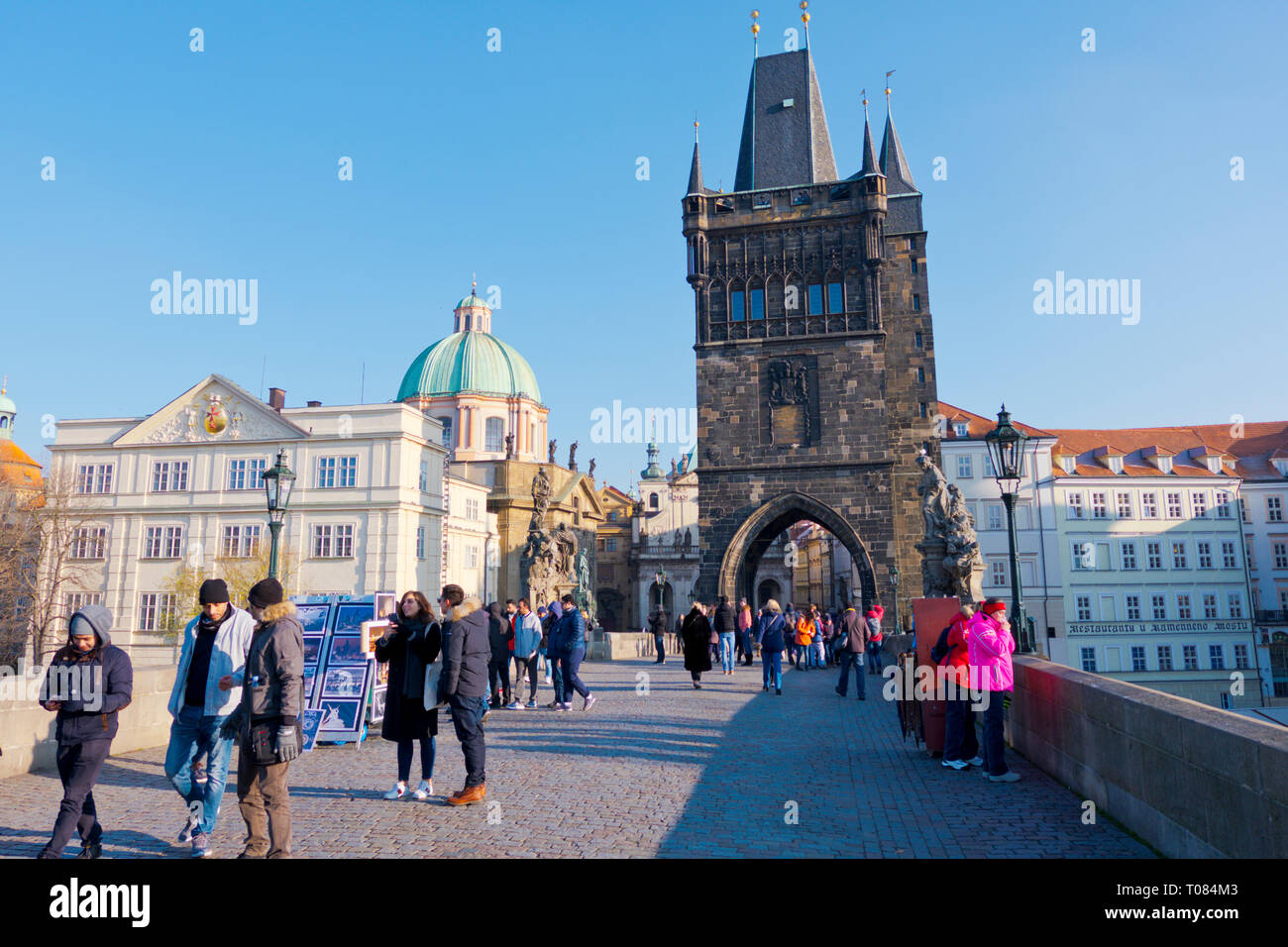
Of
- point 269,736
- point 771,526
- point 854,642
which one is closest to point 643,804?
point 269,736

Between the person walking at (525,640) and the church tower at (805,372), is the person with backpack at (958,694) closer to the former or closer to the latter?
the person walking at (525,640)

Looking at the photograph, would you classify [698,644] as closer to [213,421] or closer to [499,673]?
[499,673]

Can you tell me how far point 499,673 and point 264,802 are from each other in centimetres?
853

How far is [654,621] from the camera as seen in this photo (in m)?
27.4

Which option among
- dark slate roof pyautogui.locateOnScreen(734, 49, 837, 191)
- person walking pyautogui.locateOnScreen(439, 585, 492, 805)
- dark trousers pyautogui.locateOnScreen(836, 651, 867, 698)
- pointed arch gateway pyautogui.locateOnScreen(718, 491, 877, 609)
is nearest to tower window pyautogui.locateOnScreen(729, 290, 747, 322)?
dark slate roof pyautogui.locateOnScreen(734, 49, 837, 191)

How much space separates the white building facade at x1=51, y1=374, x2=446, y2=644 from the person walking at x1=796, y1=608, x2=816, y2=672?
745 inches

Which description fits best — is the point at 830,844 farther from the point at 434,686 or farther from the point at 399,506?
the point at 399,506

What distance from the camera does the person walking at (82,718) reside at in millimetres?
5430

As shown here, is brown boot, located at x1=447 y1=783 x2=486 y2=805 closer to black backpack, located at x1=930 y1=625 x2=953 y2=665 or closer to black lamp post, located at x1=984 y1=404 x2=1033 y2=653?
black backpack, located at x1=930 y1=625 x2=953 y2=665

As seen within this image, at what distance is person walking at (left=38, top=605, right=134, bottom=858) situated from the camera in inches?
214

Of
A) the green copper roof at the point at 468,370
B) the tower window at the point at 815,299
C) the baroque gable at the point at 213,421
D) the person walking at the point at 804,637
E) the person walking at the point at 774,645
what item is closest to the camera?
the person walking at the point at 774,645

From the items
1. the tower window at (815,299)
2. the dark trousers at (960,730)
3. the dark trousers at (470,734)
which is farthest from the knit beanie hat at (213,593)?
the tower window at (815,299)

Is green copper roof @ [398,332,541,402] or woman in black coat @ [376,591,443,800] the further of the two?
green copper roof @ [398,332,541,402]

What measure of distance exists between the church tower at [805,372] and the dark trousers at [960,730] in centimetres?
2513
